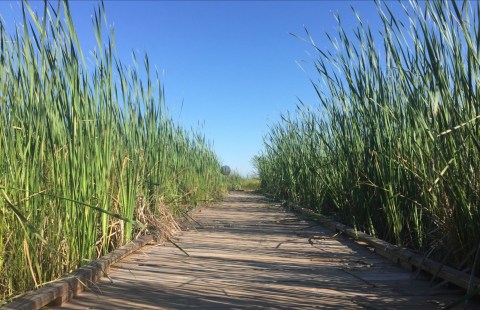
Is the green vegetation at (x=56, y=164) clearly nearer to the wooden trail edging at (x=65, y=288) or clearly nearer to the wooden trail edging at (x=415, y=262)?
the wooden trail edging at (x=65, y=288)

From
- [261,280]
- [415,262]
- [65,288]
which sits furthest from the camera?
[415,262]

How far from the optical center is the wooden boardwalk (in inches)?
77.2

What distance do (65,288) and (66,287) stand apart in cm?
1

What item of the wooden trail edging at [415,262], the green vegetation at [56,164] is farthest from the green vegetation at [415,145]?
the green vegetation at [56,164]

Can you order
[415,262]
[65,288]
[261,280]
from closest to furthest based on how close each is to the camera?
[65,288] < [261,280] < [415,262]

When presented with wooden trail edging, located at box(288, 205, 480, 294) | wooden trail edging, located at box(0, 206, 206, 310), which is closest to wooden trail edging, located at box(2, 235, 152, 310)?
wooden trail edging, located at box(0, 206, 206, 310)

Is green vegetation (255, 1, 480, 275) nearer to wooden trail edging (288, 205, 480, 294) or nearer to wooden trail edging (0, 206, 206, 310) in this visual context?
wooden trail edging (288, 205, 480, 294)

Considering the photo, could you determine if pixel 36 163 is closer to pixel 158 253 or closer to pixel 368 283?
pixel 158 253

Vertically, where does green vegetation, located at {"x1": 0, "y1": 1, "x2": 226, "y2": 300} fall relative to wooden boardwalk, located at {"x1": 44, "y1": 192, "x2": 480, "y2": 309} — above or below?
above

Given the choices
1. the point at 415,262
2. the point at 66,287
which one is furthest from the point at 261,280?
the point at 66,287

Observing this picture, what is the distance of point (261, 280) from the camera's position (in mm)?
2373

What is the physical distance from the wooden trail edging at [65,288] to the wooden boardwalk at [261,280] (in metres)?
0.04

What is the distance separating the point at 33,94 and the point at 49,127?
0.56ft

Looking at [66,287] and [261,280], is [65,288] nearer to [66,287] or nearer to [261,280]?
[66,287]
